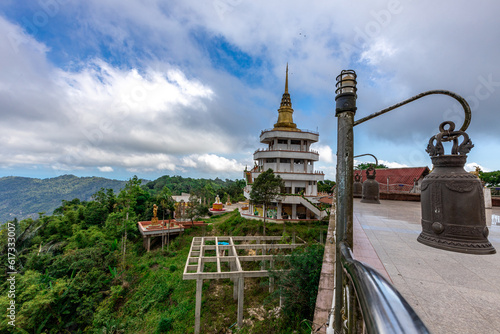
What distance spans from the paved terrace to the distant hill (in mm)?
105638

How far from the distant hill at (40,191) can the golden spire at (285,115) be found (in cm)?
9290

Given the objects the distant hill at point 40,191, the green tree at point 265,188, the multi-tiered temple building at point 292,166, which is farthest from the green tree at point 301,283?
the distant hill at point 40,191

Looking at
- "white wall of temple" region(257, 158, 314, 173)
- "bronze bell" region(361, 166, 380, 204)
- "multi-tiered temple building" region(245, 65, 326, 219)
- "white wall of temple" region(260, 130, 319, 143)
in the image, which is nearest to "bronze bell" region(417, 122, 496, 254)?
"bronze bell" region(361, 166, 380, 204)

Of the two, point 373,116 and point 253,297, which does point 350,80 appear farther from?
point 253,297

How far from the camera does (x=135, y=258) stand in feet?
58.9

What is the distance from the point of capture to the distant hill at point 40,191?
92.5 m

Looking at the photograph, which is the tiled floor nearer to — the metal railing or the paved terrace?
the paved terrace

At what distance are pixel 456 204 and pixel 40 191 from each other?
158 metres

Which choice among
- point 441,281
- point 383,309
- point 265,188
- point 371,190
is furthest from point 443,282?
point 265,188

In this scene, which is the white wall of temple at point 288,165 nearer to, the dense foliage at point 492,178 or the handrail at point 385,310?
the dense foliage at point 492,178

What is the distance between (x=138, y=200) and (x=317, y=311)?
28498 mm

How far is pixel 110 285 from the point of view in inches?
573

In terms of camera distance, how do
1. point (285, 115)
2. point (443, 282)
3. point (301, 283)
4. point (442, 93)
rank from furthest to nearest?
point (285, 115)
point (301, 283)
point (443, 282)
point (442, 93)

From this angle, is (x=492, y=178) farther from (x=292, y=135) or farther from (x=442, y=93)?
(x=442, y=93)
